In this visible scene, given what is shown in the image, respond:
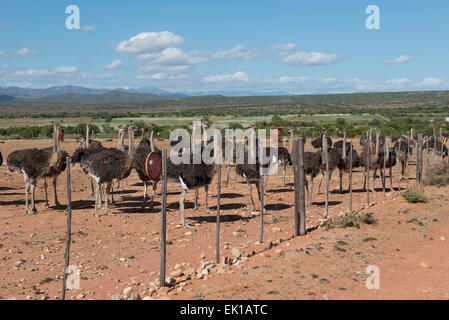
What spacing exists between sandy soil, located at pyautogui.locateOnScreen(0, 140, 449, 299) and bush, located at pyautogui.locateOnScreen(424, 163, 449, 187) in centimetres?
169

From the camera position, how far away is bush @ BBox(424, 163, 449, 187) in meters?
16.2

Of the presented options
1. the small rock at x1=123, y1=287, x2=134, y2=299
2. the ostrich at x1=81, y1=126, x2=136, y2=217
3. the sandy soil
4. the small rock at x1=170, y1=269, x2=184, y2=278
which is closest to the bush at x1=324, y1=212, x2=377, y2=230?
the sandy soil

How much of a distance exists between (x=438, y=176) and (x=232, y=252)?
33.8 ft

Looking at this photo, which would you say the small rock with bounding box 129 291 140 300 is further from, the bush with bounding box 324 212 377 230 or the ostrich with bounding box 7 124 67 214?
the ostrich with bounding box 7 124 67 214

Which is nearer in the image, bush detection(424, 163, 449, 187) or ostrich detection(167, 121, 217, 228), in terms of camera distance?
ostrich detection(167, 121, 217, 228)

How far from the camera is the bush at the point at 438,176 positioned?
53.1ft

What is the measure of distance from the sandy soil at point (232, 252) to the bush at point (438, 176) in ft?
5.54

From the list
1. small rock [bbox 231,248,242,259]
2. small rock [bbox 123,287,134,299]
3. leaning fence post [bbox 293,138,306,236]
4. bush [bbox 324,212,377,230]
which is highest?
leaning fence post [bbox 293,138,306,236]

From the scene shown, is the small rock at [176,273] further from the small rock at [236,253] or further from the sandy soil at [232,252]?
the small rock at [236,253]

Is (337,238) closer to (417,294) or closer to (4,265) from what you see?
(417,294)

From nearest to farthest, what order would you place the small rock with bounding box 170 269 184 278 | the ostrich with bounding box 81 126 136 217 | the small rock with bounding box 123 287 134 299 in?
the small rock with bounding box 123 287 134 299, the small rock with bounding box 170 269 184 278, the ostrich with bounding box 81 126 136 217

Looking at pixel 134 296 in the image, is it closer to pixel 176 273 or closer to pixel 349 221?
pixel 176 273

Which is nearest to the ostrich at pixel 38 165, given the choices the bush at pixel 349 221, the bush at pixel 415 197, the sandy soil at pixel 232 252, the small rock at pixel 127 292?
the sandy soil at pixel 232 252
